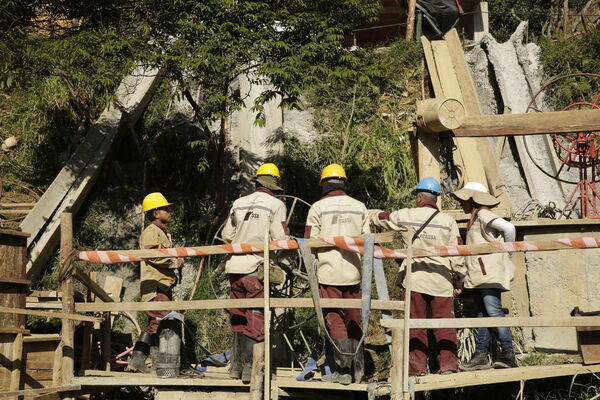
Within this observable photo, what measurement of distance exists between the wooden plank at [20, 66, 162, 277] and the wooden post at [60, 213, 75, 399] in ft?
12.3

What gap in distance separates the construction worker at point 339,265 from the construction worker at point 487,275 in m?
1.04

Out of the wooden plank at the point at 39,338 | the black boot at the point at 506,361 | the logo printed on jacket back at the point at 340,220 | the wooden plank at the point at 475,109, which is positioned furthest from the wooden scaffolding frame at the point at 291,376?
the wooden plank at the point at 475,109

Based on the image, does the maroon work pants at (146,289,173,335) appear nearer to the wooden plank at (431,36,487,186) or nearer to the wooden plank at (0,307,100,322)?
the wooden plank at (0,307,100,322)

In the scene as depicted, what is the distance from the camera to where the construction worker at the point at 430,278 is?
292 inches

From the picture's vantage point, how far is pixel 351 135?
1428cm

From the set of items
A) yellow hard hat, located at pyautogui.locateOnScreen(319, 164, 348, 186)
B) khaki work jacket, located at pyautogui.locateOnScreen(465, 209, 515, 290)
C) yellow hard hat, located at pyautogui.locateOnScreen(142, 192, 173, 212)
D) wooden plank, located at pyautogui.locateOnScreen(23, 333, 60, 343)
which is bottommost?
wooden plank, located at pyautogui.locateOnScreen(23, 333, 60, 343)

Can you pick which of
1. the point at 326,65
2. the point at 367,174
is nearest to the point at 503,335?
the point at 326,65

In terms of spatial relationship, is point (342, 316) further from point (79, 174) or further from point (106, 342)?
point (79, 174)

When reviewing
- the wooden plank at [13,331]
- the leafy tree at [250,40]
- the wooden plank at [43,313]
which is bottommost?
the wooden plank at [13,331]

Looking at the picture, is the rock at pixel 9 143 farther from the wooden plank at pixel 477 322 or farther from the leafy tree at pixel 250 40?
the wooden plank at pixel 477 322

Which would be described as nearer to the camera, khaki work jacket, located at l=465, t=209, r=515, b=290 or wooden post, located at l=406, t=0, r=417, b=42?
khaki work jacket, located at l=465, t=209, r=515, b=290

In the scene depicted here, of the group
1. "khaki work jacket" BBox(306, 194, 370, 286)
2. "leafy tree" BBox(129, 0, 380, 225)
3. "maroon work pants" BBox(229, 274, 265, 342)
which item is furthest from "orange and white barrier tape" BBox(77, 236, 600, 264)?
"leafy tree" BBox(129, 0, 380, 225)

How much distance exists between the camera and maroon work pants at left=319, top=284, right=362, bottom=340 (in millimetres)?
7324

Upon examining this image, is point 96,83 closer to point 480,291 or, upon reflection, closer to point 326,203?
point 326,203
